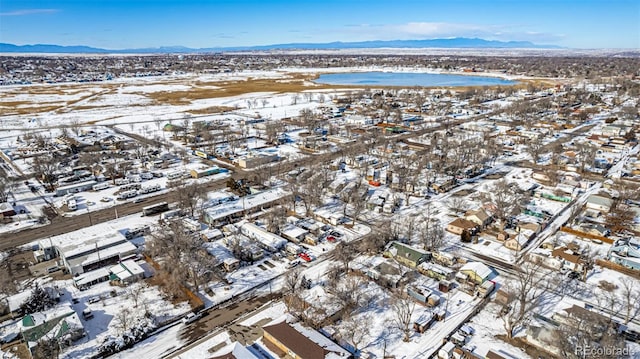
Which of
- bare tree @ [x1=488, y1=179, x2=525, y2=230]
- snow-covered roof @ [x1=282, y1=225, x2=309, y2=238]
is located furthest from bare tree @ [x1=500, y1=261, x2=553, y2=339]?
snow-covered roof @ [x1=282, y1=225, x2=309, y2=238]

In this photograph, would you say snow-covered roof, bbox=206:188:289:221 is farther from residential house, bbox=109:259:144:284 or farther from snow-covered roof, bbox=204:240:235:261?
residential house, bbox=109:259:144:284

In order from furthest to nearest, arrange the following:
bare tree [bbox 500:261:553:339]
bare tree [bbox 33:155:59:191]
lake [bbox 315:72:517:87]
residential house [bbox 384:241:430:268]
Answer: lake [bbox 315:72:517:87]
bare tree [bbox 33:155:59:191]
residential house [bbox 384:241:430:268]
bare tree [bbox 500:261:553:339]

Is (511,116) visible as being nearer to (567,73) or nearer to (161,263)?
(161,263)

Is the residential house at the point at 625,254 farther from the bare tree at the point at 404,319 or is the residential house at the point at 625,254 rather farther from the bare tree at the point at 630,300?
the bare tree at the point at 404,319

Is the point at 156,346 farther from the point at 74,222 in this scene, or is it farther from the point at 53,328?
the point at 74,222

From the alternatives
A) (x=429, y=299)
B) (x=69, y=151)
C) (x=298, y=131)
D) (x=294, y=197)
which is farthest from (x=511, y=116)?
(x=69, y=151)

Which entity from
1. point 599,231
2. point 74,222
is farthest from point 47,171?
point 599,231
